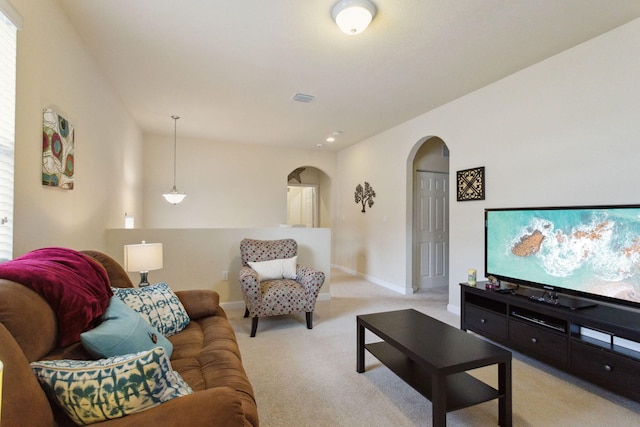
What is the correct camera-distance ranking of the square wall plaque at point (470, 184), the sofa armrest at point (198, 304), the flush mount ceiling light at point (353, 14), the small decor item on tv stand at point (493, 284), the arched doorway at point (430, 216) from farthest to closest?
the arched doorway at point (430, 216)
the square wall plaque at point (470, 184)
the small decor item on tv stand at point (493, 284)
the sofa armrest at point (198, 304)
the flush mount ceiling light at point (353, 14)

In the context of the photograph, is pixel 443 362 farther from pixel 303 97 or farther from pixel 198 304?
pixel 303 97

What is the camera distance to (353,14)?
6.77 feet

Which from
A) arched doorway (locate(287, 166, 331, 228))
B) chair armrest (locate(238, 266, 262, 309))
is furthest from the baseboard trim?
chair armrest (locate(238, 266, 262, 309))

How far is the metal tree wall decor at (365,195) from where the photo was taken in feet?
18.4

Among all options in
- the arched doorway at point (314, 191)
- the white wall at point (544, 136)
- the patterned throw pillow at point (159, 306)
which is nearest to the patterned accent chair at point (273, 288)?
the patterned throw pillow at point (159, 306)

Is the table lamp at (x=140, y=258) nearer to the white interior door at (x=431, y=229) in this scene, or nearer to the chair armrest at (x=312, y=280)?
the chair armrest at (x=312, y=280)

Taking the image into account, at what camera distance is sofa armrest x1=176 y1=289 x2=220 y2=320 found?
2250 mm

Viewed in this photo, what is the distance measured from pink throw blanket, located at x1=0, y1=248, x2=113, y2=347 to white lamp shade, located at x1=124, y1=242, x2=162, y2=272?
1.17 meters

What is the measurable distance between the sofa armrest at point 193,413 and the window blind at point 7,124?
125cm

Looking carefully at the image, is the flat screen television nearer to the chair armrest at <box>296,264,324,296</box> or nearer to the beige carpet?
the beige carpet

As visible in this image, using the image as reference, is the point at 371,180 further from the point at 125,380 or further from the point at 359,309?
the point at 125,380

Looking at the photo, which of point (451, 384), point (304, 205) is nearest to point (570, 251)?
point (451, 384)

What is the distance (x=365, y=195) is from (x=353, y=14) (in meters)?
3.91

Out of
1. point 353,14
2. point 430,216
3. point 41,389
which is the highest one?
point 353,14
